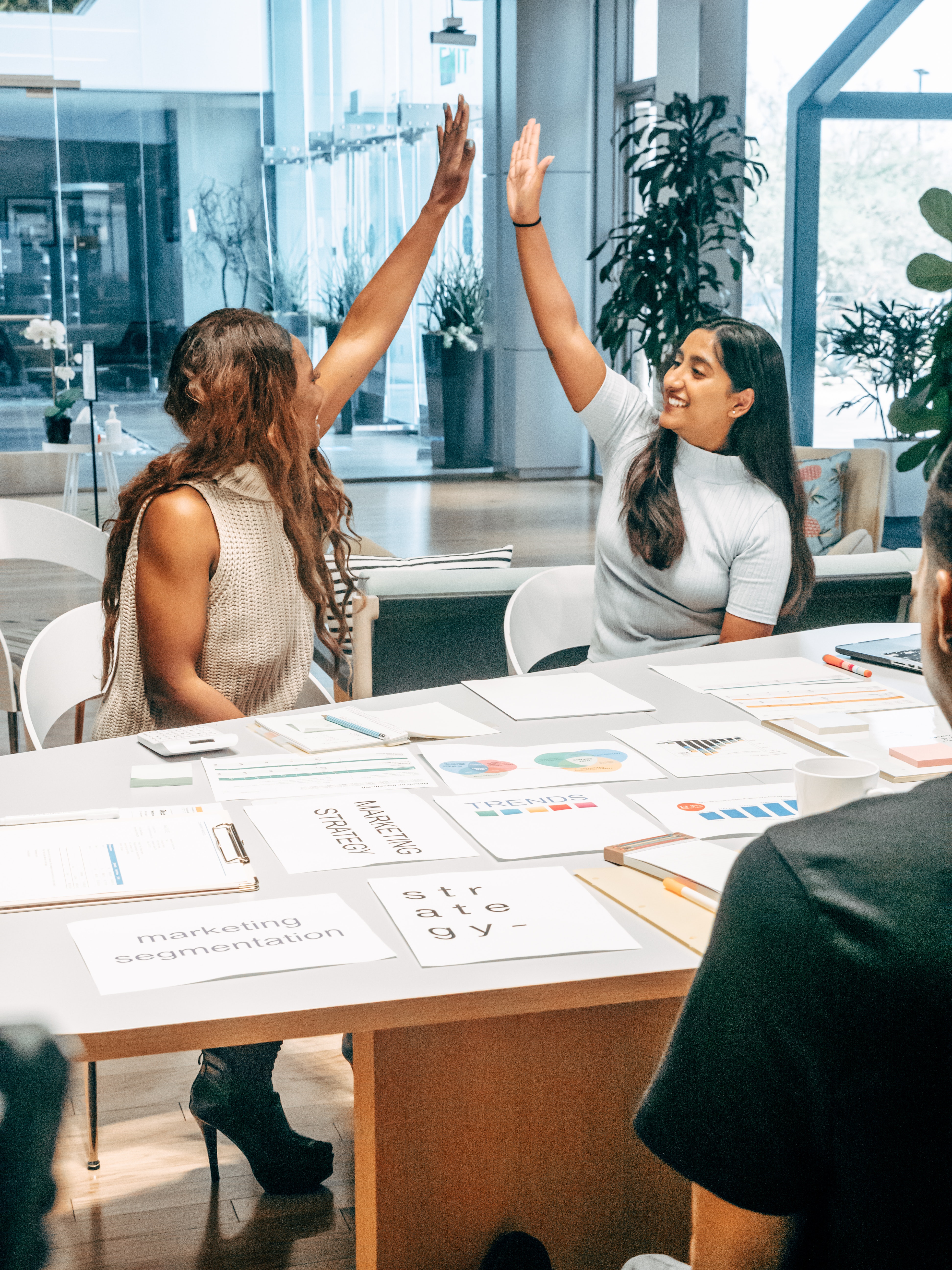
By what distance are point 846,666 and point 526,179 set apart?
143 centimetres

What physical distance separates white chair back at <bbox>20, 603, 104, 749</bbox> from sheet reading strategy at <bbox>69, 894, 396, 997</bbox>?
37.8 inches

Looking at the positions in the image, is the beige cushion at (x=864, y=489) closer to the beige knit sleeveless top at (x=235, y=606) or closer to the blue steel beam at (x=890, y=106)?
the blue steel beam at (x=890, y=106)

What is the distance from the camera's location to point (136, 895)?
138 cm

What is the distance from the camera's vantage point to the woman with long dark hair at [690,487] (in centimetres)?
284

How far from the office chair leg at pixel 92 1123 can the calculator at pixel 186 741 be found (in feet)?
1.94

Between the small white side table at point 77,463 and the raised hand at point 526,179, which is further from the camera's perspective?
the small white side table at point 77,463

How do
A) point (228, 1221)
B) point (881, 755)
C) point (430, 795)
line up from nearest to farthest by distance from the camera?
point (430, 795) → point (881, 755) → point (228, 1221)

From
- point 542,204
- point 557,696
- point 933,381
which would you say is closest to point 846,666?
point 557,696

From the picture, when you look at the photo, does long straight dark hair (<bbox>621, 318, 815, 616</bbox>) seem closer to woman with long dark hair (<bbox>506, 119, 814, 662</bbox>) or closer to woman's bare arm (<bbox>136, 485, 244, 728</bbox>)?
woman with long dark hair (<bbox>506, 119, 814, 662</bbox>)

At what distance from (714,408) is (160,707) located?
1397 mm

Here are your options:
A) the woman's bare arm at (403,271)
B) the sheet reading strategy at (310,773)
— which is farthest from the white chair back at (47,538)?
the sheet reading strategy at (310,773)

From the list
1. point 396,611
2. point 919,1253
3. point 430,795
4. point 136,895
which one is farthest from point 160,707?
point 919,1253

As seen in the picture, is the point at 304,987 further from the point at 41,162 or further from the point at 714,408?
the point at 41,162

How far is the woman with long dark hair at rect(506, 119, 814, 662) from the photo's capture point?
9.30 ft
